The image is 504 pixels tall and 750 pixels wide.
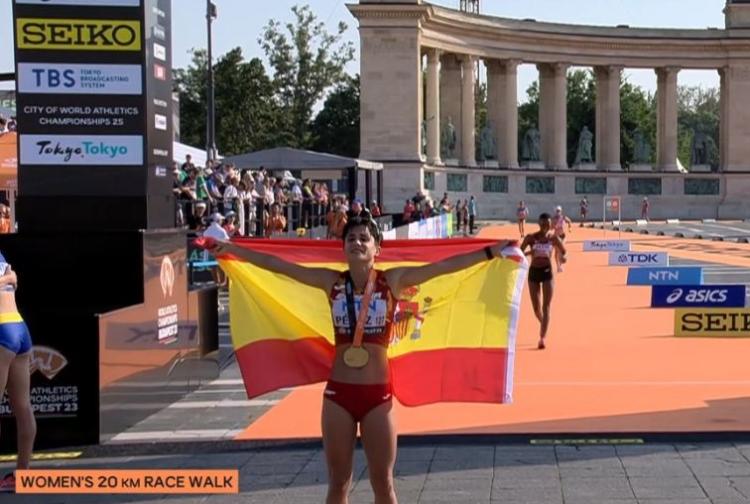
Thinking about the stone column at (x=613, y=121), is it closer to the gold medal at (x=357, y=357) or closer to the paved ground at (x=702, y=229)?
the paved ground at (x=702, y=229)

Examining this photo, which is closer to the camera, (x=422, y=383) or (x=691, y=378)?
(x=422, y=383)

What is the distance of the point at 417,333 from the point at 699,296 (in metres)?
13.0

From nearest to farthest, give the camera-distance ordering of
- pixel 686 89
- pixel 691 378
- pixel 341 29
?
pixel 691 378
pixel 341 29
pixel 686 89

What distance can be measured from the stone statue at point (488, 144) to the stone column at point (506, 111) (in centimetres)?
35

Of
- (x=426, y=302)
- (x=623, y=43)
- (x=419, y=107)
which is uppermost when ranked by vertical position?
(x=623, y=43)

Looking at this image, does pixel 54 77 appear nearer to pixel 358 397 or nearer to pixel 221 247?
pixel 221 247

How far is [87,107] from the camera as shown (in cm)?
1295

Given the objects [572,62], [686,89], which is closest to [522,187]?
[572,62]

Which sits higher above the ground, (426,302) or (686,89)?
(686,89)

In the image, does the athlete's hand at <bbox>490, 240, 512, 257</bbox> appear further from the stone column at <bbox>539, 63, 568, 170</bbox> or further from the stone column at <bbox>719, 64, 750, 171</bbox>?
the stone column at <bbox>719, 64, 750, 171</bbox>

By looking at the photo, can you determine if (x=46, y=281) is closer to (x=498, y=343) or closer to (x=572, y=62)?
(x=498, y=343)

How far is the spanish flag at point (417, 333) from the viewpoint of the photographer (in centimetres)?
825

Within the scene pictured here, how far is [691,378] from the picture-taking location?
47.4 ft

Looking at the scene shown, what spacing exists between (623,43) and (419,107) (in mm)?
19688
